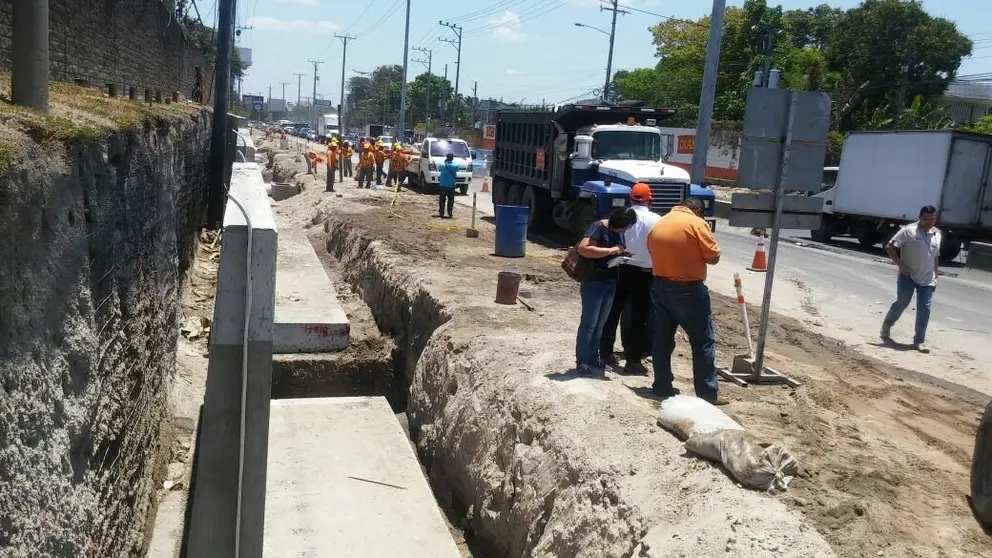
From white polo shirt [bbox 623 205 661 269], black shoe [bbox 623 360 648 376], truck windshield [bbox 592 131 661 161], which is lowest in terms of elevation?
black shoe [bbox 623 360 648 376]

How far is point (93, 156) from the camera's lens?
4145 mm

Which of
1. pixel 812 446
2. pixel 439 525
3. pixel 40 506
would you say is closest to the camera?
pixel 40 506

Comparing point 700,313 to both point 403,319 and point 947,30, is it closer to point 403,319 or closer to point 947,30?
point 403,319

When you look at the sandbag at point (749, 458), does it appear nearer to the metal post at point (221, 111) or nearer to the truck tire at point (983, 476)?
the truck tire at point (983, 476)

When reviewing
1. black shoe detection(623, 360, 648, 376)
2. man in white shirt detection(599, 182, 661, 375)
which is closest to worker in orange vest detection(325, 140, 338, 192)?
man in white shirt detection(599, 182, 661, 375)

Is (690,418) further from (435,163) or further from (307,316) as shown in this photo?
(435,163)

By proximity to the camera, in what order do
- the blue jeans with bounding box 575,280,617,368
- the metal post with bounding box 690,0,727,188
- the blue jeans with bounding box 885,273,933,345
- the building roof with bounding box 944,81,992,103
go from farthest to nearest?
the building roof with bounding box 944,81,992,103 < the metal post with bounding box 690,0,727,188 < the blue jeans with bounding box 885,273,933,345 < the blue jeans with bounding box 575,280,617,368

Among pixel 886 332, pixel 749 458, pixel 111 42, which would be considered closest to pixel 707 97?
pixel 886 332

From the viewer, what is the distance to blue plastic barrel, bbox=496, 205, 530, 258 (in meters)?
14.1

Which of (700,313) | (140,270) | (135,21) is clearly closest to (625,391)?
(700,313)

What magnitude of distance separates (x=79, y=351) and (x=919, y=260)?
9215 millimetres

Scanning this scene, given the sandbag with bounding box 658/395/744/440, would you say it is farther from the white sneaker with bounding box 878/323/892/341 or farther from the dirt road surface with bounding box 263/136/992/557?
the white sneaker with bounding box 878/323/892/341

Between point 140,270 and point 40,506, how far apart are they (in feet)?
10.7

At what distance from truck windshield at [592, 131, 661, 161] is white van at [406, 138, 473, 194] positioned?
11093 millimetres
